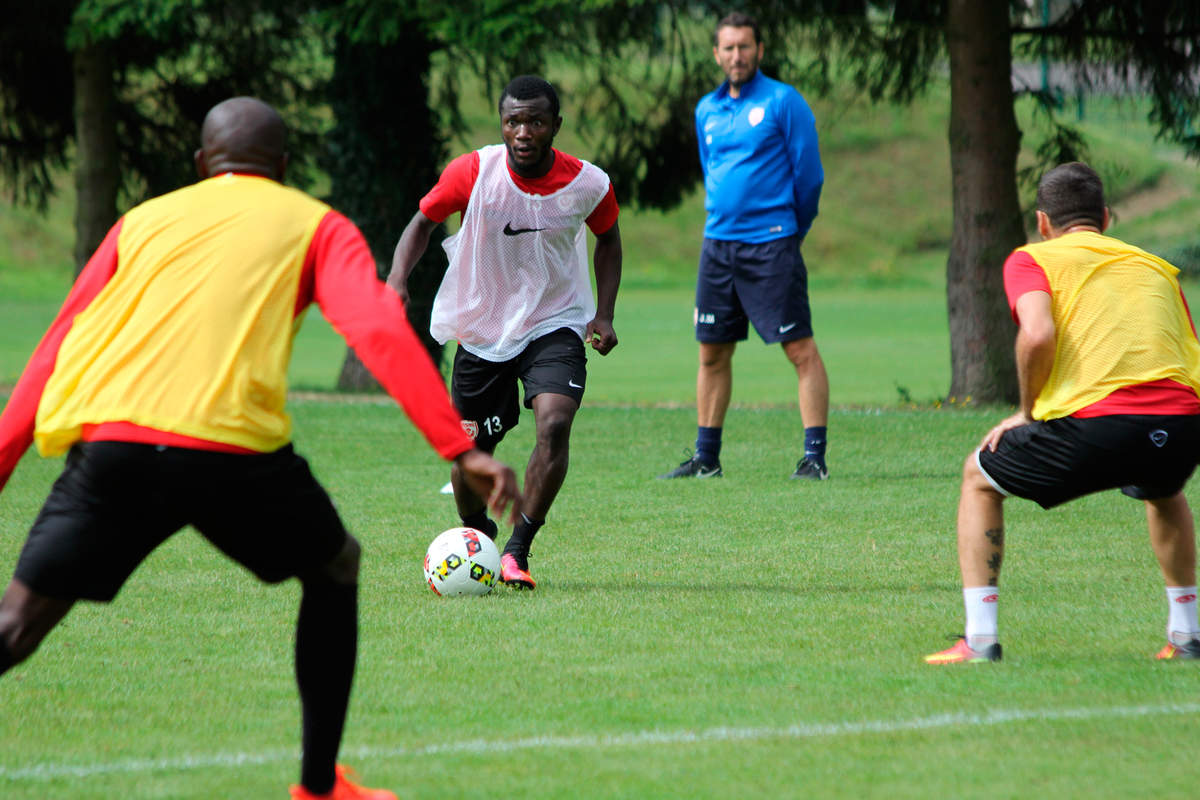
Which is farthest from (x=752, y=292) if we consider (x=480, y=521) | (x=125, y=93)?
(x=125, y=93)

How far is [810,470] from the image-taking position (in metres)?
10.6

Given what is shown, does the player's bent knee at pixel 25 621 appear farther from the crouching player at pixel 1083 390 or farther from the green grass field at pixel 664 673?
the crouching player at pixel 1083 390

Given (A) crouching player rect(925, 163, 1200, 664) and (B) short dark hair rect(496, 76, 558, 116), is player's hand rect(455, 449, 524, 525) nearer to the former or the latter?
(A) crouching player rect(925, 163, 1200, 664)

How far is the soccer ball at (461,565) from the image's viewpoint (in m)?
6.88

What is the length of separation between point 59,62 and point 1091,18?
500 inches

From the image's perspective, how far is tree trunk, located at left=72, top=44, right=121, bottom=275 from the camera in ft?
65.6

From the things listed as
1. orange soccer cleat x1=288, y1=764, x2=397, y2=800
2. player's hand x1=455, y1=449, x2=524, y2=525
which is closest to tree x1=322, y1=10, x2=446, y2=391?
orange soccer cleat x1=288, y1=764, x2=397, y2=800

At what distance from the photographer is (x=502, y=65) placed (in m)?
18.6

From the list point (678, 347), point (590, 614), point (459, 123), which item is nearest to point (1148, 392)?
point (590, 614)

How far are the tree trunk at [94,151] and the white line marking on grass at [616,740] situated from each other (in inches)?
656

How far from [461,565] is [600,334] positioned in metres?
1.29

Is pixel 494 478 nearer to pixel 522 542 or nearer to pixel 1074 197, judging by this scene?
pixel 1074 197

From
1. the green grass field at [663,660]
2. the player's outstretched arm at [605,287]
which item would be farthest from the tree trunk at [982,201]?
the player's outstretched arm at [605,287]

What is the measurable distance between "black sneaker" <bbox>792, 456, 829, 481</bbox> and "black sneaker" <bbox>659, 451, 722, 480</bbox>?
0.54m
